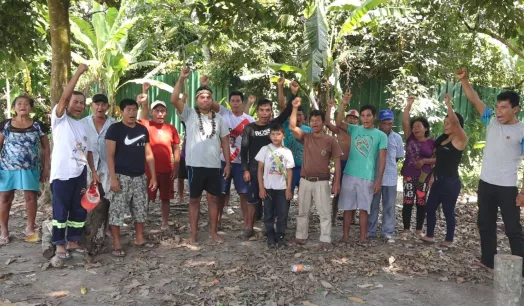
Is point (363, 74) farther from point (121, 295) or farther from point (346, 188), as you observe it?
point (121, 295)

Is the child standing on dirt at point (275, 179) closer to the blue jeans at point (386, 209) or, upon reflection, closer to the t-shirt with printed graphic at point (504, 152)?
the blue jeans at point (386, 209)

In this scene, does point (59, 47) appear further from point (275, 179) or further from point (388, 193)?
point (388, 193)

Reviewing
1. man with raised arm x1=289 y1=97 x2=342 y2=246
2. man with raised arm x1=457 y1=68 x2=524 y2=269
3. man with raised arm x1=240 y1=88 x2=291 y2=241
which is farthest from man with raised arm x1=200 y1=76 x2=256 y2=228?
man with raised arm x1=457 y1=68 x2=524 y2=269

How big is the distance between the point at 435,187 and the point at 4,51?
6.06 meters

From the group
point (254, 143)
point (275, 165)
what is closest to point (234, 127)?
→ point (254, 143)

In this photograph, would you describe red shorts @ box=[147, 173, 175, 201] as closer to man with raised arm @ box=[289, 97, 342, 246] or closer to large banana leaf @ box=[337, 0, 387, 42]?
man with raised arm @ box=[289, 97, 342, 246]

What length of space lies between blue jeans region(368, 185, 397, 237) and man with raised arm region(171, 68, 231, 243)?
1988mm

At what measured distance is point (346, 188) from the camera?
231 inches

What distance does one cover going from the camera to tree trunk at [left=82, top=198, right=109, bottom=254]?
5273 millimetres

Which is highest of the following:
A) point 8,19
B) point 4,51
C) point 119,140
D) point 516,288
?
point 8,19

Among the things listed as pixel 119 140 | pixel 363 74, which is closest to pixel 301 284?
pixel 119 140

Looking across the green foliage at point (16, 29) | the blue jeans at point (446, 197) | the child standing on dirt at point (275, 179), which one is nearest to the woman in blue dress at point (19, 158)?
the green foliage at point (16, 29)

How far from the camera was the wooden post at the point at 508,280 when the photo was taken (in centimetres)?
283

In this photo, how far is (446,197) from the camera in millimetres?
5676
